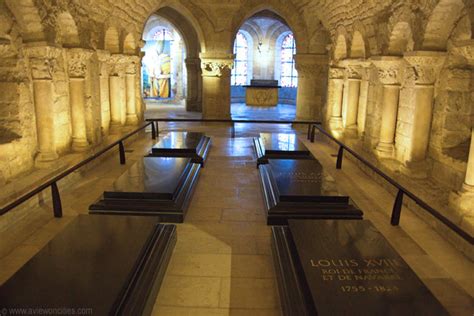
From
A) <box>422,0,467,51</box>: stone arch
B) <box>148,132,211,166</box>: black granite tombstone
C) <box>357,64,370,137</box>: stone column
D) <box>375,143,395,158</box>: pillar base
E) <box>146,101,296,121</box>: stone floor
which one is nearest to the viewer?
<box>422,0,467,51</box>: stone arch

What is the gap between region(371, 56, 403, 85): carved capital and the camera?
6.87m

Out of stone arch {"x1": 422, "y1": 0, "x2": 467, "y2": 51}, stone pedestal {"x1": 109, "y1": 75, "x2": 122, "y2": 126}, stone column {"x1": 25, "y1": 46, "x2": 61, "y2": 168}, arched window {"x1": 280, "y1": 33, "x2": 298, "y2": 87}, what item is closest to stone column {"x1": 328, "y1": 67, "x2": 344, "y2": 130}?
stone arch {"x1": 422, "y1": 0, "x2": 467, "y2": 51}

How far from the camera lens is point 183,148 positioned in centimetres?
805

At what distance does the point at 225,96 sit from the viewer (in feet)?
44.6

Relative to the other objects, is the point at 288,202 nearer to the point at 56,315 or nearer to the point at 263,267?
the point at 263,267

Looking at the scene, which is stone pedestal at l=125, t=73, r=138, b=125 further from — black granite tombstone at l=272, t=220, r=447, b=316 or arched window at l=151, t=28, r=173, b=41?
arched window at l=151, t=28, r=173, b=41

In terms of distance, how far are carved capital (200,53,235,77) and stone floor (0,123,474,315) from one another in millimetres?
6543


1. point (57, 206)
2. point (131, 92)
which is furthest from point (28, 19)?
point (131, 92)

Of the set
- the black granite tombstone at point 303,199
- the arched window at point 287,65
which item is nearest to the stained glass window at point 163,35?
A: the arched window at point 287,65

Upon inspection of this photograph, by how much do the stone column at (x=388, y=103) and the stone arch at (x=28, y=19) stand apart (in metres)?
5.66

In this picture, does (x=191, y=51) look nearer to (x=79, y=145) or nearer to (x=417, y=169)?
(x=79, y=145)

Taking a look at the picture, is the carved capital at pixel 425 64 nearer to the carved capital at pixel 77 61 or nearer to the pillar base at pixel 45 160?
the carved capital at pixel 77 61

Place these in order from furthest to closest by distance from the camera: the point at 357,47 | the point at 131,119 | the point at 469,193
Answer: the point at 131,119 < the point at 357,47 < the point at 469,193

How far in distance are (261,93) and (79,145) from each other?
1302cm
